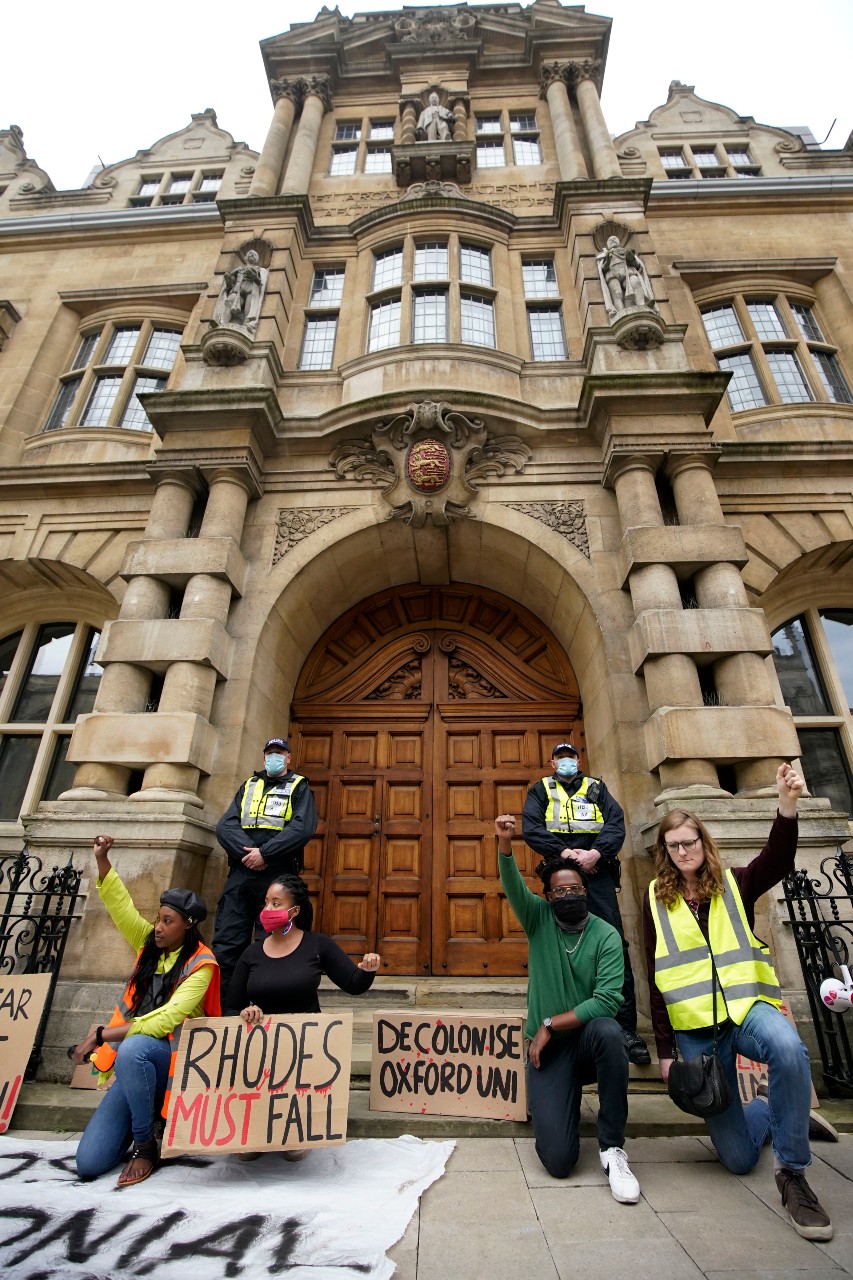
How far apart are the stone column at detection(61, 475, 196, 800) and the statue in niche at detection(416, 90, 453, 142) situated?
9278 millimetres

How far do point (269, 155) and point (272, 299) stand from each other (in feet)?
15.6

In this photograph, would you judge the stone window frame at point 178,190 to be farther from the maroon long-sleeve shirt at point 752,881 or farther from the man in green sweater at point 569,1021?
the maroon long-sleeve shirt at point 752,881

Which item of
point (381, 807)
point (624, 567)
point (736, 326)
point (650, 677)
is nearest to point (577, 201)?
point (736, 326)

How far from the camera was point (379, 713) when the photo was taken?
8883mm

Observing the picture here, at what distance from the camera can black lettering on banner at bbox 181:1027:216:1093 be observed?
3.56 meters

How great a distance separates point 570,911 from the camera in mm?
3902

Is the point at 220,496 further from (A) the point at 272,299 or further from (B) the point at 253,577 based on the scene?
(A) the point at 272,299

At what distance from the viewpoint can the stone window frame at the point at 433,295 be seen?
9.95 m

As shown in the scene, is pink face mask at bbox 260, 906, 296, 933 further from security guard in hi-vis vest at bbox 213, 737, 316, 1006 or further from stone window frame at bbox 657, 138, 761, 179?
stone window frame at bbox 657, 138, 761, 179

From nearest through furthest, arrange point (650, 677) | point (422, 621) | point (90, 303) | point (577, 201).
A: point (650, 677)
point (422, 621)
point (577, 201)
point (90, 303)

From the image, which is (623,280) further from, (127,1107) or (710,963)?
(127,1107)

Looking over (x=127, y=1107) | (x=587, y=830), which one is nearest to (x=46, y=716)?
(x=127, y=1107)

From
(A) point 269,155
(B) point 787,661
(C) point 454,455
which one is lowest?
(B) point 787,661

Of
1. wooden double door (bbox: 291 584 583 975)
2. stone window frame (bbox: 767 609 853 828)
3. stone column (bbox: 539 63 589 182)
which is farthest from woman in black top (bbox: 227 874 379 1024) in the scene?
stone column (bbox: 539 63 589 182)
